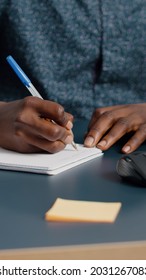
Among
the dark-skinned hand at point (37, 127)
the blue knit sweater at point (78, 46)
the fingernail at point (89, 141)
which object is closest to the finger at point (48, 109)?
the dark-skinned hand at point (37, 127)

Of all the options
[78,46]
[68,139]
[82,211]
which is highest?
[82,211]

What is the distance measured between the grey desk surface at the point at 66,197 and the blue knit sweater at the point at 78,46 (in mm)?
593

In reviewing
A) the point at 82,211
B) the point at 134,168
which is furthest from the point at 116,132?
the point at 82,211

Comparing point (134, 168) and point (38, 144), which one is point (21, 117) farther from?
point (134, 168)

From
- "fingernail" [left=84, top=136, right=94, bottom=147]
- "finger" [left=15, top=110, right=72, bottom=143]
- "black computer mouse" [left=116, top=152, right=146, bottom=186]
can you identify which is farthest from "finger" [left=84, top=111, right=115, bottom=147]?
"black computer mouse" [left=116, top=152, right=146, bottom=186]

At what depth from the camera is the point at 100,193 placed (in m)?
0.81

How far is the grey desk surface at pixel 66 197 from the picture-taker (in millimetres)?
624

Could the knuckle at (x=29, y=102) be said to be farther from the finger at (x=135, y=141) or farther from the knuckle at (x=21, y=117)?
the finger at (x=135, y=141)

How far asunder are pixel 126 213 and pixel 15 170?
0.94ft

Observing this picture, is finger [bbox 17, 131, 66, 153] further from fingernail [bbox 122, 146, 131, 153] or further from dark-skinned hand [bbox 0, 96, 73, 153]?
fingernail [bbox 122, 146, 131, 153]

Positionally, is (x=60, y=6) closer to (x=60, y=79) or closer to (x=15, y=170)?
(x=60, y=79)

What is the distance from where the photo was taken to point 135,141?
1.12 metres

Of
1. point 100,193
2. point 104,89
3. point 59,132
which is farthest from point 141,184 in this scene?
point 104,89

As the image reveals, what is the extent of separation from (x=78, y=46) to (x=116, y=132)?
0.51 m
